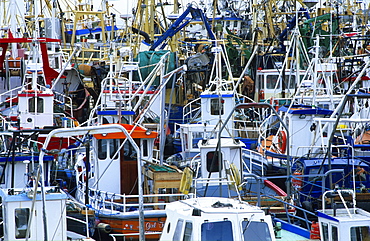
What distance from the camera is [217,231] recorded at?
11156 mm

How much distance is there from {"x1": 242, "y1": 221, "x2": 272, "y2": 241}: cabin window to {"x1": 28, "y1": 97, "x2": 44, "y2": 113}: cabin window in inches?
487

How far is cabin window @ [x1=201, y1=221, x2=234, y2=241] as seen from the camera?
36.4 feet

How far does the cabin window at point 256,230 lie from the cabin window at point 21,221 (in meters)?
4.12

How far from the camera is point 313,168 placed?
59.8 ft

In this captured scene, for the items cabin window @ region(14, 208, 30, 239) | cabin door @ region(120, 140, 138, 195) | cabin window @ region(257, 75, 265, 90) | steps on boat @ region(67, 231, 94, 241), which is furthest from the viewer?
cabin window @ region(257, 75, 265, 90)

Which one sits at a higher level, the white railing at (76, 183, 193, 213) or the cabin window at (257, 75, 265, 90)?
the cabin window at (257, 75, 265, 90)

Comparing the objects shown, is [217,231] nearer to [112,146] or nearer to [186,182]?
[186,182]

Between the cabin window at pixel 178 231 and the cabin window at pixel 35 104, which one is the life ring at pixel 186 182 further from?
the cabin window at pixel 35 104

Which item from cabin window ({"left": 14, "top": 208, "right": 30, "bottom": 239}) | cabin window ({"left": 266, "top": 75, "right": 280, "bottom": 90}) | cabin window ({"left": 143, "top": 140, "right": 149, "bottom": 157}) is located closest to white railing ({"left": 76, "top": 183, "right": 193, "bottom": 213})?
cabin window ({"left": 143, "top": 140, "right": 149, "bottom": 157})

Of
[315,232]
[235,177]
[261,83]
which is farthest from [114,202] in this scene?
[261,83]

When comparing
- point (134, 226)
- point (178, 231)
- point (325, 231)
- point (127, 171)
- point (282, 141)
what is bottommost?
point (134, 226)

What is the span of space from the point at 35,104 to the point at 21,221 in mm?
9383

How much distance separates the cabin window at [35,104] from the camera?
73.1ft

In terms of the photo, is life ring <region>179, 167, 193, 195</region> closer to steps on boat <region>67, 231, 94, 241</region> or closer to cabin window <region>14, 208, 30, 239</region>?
steps on boat <region>67, 231, 94, 241</region>
